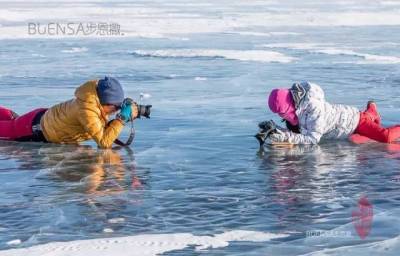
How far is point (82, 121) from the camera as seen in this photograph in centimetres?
836

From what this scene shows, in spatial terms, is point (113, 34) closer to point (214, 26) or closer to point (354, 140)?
point (214, 26)

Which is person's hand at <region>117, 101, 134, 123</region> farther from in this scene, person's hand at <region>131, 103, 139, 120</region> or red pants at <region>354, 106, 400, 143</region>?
red pants at <region>354, 106, 400, 143</region>

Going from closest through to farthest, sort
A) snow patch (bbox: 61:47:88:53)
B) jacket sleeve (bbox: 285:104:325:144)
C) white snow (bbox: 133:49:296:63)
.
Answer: jacket sleeve (bbox: 285:104:325:144) → white snow (bbox: 133:49:296:63) → snow patch (bbox: 61:47:88:53)

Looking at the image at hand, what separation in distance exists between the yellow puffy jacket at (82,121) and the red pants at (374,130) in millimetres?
2718

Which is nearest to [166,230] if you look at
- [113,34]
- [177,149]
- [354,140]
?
[177,149]

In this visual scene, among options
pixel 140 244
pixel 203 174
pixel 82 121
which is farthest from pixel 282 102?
pixel 140 244

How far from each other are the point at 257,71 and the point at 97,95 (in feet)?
24.9

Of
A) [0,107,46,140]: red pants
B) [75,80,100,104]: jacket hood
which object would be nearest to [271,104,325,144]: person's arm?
[75,80,100,104]: jacket hood

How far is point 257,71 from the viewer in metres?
15.5

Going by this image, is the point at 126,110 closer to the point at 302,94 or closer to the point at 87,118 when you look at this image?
the point at 87,118

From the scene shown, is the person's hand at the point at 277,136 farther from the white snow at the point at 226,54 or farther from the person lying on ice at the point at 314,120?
the white snow at the point at 226,54

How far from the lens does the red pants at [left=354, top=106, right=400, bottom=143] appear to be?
8539mm

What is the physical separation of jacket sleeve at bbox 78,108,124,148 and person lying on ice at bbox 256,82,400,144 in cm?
165

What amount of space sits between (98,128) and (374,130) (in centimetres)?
307
